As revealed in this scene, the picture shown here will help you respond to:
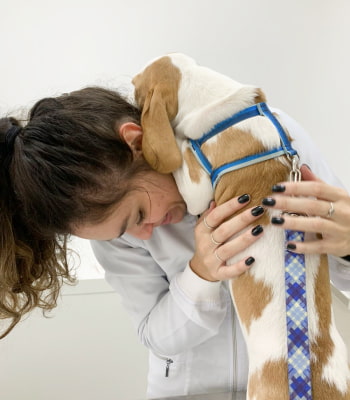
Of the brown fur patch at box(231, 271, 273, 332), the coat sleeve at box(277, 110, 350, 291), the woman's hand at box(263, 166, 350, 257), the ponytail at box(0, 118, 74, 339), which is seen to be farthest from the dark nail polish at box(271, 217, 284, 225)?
the ponytail at box(0, 118, 74, 339)

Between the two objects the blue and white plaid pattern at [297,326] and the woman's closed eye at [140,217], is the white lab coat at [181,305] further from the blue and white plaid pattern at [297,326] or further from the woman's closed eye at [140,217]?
the blue and white plaid pattern at [297,326]

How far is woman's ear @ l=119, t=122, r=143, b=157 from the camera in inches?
32.5

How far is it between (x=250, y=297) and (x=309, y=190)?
0.76 ft

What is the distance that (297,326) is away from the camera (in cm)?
70

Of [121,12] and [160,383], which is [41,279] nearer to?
[160,383]

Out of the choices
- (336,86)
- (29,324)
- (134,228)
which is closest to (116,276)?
(134,228)

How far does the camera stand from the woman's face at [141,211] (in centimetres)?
84

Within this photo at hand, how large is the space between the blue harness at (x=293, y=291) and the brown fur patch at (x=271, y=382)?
10 millimetres

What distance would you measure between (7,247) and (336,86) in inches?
74.6

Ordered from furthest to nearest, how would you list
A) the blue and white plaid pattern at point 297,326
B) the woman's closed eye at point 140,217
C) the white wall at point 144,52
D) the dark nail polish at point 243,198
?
the white wall at point 144,52 → the woman's closed eye at point 140,217 → the dark nail polish at point 243,198 → the blue and white plaid pattern at point 297,326

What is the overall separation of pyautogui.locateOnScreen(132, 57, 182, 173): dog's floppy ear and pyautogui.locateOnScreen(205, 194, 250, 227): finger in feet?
0.42

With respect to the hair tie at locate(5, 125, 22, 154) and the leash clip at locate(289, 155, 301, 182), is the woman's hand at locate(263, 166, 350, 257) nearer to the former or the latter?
the leash clip at locate(289, 155, 301, 182)

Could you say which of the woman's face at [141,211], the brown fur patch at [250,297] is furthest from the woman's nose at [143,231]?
the brown fur patch at [250,297]

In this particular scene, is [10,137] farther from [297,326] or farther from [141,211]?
[297,326]
